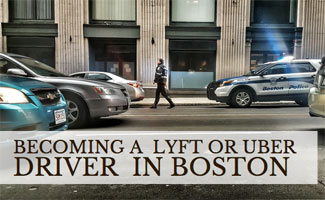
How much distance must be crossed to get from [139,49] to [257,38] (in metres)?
6.55

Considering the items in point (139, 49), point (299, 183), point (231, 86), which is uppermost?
point (139, 49)

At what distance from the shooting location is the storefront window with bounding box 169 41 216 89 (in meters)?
16.9

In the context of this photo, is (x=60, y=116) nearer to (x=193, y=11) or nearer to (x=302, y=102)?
(x=302, y=102)

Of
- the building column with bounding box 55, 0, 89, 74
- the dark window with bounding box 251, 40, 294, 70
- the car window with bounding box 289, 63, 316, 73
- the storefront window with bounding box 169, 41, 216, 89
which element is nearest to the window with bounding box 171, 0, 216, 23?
the storefront window with bounding box 169, 41, 216, 89

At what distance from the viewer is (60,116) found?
4910 mm

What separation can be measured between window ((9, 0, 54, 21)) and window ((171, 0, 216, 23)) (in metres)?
6.81

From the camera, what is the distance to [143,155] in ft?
14.8

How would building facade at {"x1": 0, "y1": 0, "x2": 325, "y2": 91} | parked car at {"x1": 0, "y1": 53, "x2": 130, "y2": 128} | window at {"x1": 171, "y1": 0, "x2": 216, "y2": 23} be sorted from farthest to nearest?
window at {"x1": 171, "y1": 0, "x2": 216, "y2": 23} < building facade at {"x1": 0, "y1": 0, "x2": 325, "y2": 91} < parked car at {"x1": 0, "y1": 53, "x2": 130, "y2": 128}

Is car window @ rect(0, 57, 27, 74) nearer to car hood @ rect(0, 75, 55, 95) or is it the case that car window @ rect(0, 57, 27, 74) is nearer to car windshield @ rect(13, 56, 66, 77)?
car windshield @ rect(13, 56, 66, 77)

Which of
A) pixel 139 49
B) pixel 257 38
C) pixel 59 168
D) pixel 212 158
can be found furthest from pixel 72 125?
pixel 257 38

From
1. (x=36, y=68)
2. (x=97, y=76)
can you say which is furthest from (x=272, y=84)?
(x=36, y=68)

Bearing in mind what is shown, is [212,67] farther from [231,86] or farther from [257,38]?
[231,86]

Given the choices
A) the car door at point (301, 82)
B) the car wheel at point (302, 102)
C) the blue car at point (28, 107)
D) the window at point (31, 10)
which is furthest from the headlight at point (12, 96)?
the window at point (31, 10)

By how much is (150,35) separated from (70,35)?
4305 millimetres
